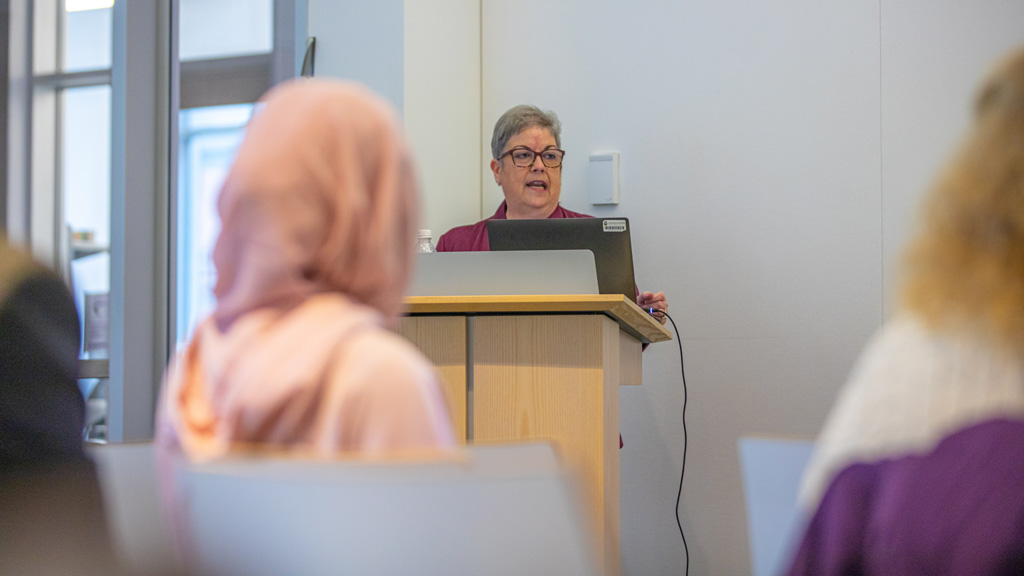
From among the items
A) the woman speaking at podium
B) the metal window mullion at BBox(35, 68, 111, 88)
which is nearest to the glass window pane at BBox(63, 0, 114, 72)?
the metal window mullion at BBox(35, 68, 111, 88)

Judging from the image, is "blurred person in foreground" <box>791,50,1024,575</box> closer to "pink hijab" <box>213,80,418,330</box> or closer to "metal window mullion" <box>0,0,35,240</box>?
"pink hijab" <box>213,80,418,330</box>

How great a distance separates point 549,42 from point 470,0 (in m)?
0.41

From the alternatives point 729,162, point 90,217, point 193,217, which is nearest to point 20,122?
point 90,217

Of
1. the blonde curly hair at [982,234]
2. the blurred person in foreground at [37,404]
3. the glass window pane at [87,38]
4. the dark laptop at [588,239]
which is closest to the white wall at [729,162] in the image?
the glass window pane at [87,38]

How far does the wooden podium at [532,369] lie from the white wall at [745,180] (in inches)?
58.4

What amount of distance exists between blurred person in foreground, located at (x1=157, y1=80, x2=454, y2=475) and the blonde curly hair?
517mm

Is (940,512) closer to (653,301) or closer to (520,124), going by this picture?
(653,301)

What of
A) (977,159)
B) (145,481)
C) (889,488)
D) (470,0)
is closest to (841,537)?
(889,488)

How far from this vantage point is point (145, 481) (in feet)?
3.12

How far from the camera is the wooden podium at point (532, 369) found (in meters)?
2.02

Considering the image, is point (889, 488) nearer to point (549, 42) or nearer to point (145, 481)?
point (145, 481)

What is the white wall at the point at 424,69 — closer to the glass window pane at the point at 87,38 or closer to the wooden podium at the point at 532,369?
the glass window pane at the point at 87,38

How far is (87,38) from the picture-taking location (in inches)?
119

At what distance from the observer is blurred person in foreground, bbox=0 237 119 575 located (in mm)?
1229
